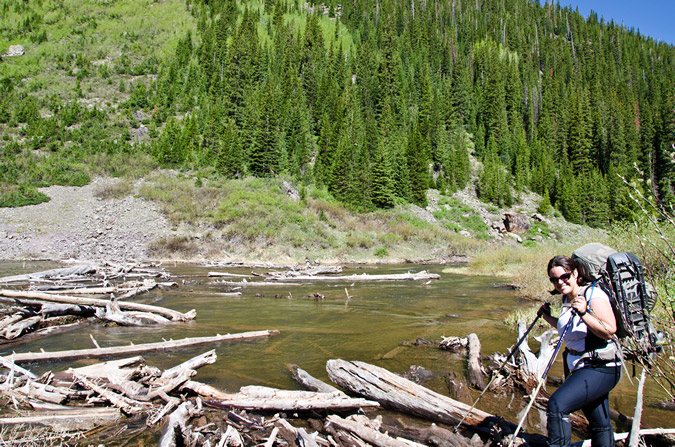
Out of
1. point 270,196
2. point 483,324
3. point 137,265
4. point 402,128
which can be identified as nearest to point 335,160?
point 270,196

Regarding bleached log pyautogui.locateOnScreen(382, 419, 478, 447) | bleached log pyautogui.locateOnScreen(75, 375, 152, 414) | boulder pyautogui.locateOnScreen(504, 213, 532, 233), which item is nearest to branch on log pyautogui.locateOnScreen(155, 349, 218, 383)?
bleached log pyautogui.locateOnScreen(75, 375, 152, 414)

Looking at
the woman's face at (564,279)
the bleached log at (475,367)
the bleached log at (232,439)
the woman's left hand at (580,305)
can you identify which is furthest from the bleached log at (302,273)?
the woman's left hand at (580,305)

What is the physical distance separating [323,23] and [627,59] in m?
88.0

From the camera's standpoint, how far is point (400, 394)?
179 inches

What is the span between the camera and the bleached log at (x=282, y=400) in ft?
14.0

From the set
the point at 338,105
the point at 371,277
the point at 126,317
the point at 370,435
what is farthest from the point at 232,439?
the point at 338,105

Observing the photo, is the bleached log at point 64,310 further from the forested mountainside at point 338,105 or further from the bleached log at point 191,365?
the forested mountainside at point 338,105

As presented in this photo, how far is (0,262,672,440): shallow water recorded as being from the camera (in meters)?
5.95

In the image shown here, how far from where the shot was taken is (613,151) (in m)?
67.6

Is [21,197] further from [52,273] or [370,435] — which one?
[370,435]

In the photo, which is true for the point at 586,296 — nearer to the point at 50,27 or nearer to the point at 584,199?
the point at 584,199

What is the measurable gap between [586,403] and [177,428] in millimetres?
3889

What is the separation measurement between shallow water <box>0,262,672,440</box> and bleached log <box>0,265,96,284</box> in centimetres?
352

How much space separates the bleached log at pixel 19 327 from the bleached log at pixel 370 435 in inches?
Answer: 316
